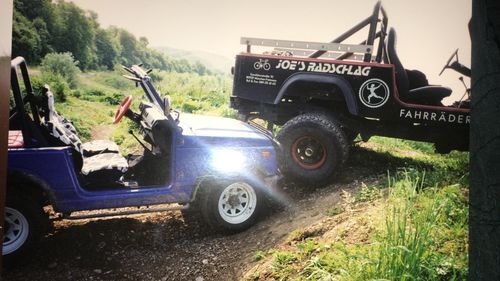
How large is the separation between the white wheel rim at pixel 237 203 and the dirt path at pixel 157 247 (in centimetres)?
21

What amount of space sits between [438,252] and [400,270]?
26.0 inches

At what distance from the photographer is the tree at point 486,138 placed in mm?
801

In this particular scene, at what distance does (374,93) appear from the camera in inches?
185

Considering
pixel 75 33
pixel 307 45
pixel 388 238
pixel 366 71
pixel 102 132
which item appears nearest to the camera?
pixel 388 238

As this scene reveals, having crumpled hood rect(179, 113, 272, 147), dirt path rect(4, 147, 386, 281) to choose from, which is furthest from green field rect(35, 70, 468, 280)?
crumpled hood rect(179, 113, 272, 147)

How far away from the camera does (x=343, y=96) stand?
4910 mm

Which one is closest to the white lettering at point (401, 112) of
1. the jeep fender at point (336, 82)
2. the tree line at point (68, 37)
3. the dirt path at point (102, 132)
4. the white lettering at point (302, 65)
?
the jeep fender at point (336, 82)

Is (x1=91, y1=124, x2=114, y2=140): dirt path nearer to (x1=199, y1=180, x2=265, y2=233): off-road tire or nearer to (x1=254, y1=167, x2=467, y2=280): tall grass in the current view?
(x1=199, y1=180, x2=265, y2=233): off-road tire

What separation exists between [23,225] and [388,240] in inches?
131

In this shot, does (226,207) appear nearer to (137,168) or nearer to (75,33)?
(137,168)

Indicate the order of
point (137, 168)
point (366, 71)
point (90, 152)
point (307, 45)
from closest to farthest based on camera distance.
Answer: point (137, 168) → point (90, 152) → point (366, 71) → point (307, 45)

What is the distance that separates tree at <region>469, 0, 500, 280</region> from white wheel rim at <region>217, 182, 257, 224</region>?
10.3 ft

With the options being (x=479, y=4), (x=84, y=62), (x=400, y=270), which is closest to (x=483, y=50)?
(x=479, y=4)

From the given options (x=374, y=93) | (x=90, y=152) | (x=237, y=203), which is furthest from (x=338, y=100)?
(x=90, y=152)
